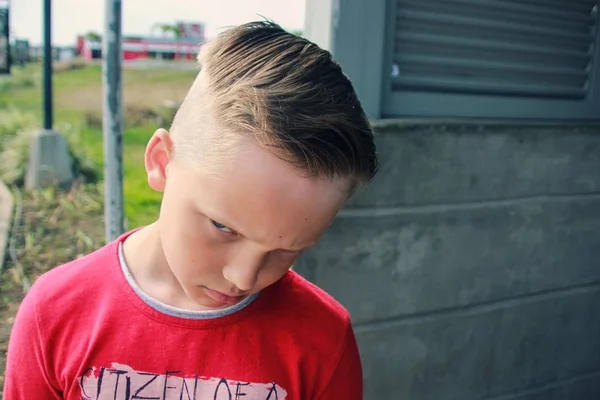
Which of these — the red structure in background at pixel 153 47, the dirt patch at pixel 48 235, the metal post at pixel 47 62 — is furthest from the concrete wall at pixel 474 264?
the red structure in background at pixel 153 47

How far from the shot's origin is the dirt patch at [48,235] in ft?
10.8

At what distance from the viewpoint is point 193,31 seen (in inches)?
237

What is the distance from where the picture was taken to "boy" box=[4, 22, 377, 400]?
962 millimetres

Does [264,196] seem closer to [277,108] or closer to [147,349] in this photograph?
A: [277,108]

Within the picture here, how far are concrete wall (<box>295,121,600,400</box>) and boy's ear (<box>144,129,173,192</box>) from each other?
0.87 meters

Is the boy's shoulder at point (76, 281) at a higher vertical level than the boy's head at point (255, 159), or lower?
lower

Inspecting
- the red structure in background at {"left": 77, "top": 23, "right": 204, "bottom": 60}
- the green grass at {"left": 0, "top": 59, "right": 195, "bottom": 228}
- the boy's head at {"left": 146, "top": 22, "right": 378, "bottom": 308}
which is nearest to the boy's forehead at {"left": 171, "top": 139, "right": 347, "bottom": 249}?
the boy's head at {"left": 146, "top": 22, "right": 378, "bottom": 308}

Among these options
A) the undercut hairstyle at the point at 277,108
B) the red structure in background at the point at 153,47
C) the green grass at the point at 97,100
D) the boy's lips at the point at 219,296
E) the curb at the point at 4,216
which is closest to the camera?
the undercut hairstyle at the point at 277,108

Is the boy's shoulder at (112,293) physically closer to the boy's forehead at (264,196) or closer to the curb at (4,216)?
the boy's forehead at (264,196)

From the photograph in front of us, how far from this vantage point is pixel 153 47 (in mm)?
6492

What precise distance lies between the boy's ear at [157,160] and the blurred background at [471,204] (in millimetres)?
880

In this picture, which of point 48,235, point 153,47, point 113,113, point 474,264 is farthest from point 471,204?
point 153,47

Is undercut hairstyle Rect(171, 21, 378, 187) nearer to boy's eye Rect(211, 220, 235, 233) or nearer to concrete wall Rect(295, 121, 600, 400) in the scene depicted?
boy's eye Rect(211, 220, 235, 233)

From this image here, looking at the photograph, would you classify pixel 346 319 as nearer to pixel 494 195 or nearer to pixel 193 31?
pixel 494 195
